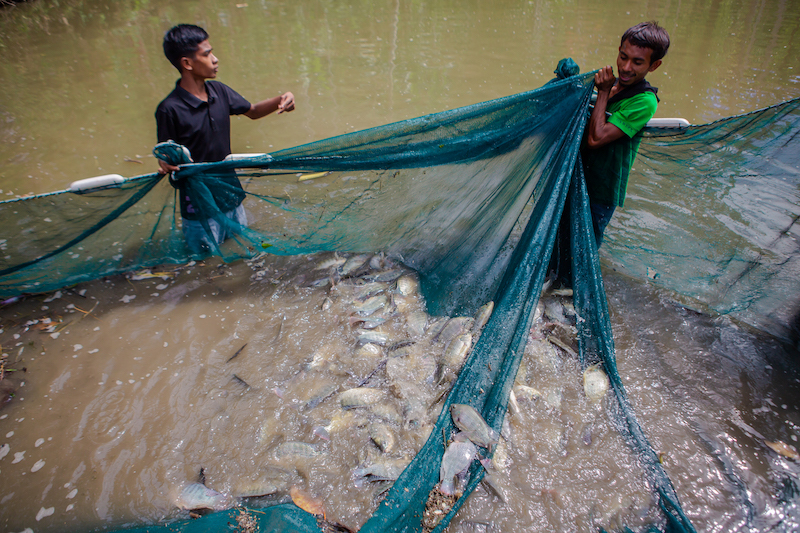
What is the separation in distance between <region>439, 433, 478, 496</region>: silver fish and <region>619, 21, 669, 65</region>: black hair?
6.47 feet

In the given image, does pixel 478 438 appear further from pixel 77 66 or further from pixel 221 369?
pixel 77 66

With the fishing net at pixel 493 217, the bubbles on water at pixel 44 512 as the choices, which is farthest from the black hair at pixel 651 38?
the bubbles on water at pixel 44 512

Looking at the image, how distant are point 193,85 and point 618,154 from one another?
257 cm

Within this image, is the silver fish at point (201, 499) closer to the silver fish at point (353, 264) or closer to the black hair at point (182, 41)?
the silver fish at point (353, 264)

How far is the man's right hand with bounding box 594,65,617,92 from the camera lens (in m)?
2.02

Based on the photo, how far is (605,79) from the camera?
2037 millimetres

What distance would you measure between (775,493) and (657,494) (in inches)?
24.6

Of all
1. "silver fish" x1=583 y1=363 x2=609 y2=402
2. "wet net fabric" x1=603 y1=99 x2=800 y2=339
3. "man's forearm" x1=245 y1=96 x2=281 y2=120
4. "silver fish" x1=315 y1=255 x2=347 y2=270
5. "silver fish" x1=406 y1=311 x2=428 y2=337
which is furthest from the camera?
"silver fish" x1=315 y1=255 x2=347 y2=270

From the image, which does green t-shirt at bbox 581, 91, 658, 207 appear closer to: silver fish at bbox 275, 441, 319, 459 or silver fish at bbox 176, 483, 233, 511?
silver fish at bbox 275, 441, 319, 459

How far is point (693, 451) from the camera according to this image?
205cm

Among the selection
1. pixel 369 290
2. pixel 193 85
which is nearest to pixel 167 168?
pixel 193 85

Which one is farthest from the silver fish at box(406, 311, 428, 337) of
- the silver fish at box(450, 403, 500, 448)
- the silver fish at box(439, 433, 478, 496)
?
the silver fish at box(439, 433, 478, 496)

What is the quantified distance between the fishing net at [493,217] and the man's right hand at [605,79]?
48 millimetres

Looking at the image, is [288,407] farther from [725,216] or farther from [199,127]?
[725,216]
